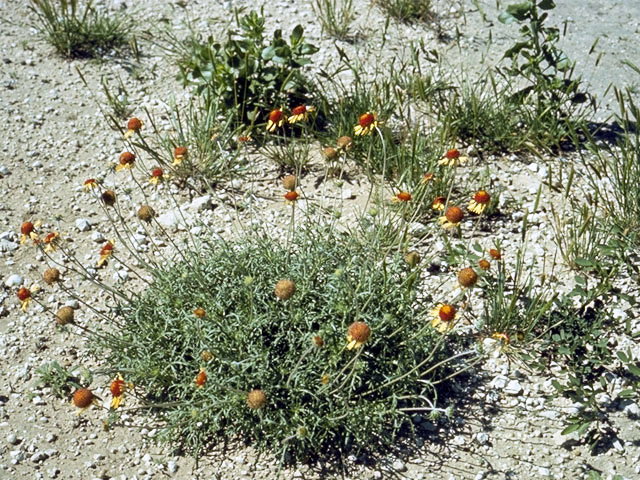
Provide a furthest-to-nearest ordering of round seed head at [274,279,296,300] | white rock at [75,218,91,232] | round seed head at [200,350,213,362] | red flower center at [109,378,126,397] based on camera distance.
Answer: white rock at [75,218,91,232] → round seed head at [200,350,213,362] → red flower center at [109,378,126,397] → round seed head at [274,279,296,300]

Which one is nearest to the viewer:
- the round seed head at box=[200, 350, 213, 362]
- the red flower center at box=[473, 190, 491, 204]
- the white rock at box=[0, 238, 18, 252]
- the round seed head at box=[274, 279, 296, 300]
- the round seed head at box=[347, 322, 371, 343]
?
the round seed head at box=[347, 322, 371, 343]

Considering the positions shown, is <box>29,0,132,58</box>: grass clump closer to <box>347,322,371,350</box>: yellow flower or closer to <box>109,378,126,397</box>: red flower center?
<box>109,378,126,397</box>: red flower center

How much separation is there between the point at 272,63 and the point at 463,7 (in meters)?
2.05

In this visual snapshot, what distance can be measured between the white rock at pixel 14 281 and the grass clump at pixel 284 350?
0.86m

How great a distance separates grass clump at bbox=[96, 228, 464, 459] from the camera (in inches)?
129

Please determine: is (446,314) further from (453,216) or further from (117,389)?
(117,389)

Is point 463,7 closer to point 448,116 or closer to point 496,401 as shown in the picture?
point 448,116

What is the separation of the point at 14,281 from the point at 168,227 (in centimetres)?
86

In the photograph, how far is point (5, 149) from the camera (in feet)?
17.2

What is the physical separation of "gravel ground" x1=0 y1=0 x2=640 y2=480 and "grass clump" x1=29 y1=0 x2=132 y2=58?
0.13m

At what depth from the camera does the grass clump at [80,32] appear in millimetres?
6027

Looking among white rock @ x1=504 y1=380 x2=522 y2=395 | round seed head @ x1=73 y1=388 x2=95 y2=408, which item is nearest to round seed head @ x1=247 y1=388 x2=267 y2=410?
round seed head @ x1=73 y1=388 x2=95 y2=408

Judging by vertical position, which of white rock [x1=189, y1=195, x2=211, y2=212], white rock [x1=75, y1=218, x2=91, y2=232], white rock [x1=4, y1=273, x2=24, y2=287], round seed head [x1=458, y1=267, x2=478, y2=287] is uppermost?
round seed head [x1=458, y1=267, x2=478, y2=287]

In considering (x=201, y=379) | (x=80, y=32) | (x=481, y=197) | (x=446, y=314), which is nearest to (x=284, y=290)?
(x=201, y=379)
